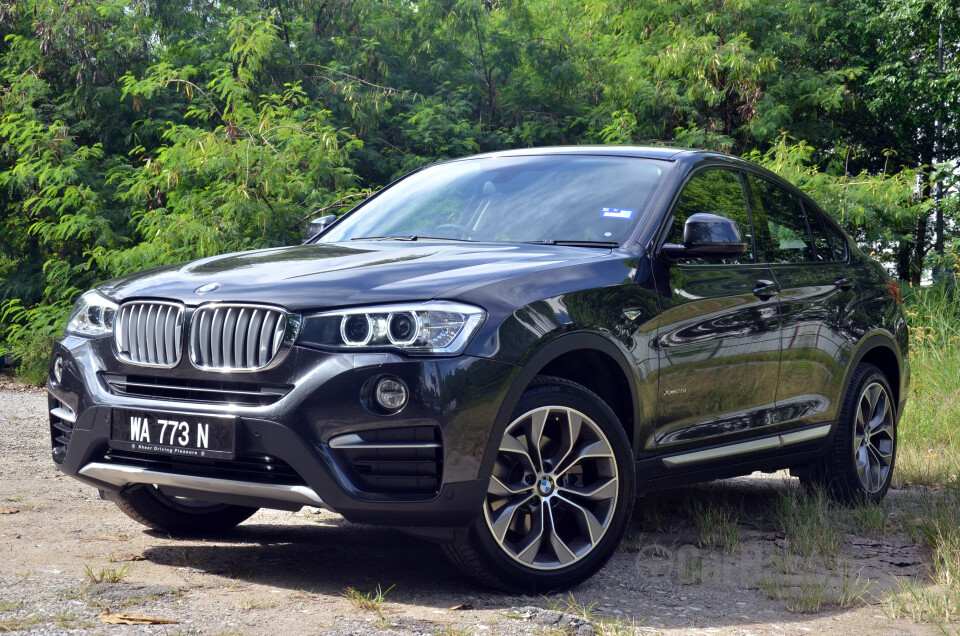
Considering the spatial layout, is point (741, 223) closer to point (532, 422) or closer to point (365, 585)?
point (532, 422)

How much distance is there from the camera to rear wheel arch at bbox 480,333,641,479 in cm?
392

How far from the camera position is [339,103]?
1652cm

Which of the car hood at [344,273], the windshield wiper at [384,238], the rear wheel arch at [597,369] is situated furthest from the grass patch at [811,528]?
the windshield wiper at [384,238]

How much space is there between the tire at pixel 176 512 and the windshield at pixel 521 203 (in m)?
1.38

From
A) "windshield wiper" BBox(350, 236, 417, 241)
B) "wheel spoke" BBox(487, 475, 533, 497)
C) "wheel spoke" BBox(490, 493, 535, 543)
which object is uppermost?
"windshield wiper" BBox(350, 236, 417, 241)

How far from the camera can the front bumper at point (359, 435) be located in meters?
3.54

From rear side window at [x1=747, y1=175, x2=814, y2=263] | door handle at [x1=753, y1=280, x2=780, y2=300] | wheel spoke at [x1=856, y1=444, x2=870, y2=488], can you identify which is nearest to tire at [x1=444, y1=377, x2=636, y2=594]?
door handle at [x1=753, y1=280, x2=780, y2=300]

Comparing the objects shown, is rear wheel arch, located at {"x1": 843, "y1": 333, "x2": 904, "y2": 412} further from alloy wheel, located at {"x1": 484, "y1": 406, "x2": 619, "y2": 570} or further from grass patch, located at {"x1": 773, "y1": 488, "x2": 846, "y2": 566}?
alloy wheel, located at {"x1": 484, "y1": 406, "x2": 619, "y2": 570}

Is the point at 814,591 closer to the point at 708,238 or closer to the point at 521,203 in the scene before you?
the point at 708,238

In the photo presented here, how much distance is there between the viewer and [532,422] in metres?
3.88

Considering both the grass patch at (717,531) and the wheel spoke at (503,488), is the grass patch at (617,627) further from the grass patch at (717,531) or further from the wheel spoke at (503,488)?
the grass patch at (717,531)

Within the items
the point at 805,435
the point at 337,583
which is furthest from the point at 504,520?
the point at 805,435

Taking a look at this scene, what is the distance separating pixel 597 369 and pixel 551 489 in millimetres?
583

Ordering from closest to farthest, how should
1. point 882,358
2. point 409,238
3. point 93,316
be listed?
point 93,316 < point 409,238 < point 882,358
